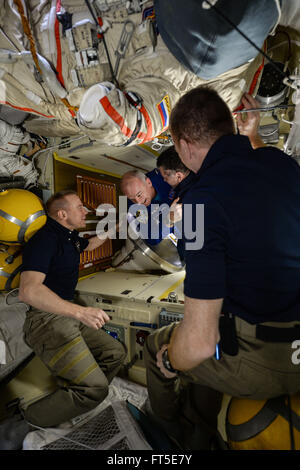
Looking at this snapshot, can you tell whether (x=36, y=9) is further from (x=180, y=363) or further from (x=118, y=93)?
(x=180, y=363)

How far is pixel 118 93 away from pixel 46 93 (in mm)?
636

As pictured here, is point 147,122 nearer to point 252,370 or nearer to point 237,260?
point 237,260

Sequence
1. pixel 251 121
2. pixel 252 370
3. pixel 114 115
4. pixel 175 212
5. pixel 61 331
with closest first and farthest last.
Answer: pixel 252 370 < pixel 114 115 < pixel 251 121 < pixel 61 331 < pixel 175 212

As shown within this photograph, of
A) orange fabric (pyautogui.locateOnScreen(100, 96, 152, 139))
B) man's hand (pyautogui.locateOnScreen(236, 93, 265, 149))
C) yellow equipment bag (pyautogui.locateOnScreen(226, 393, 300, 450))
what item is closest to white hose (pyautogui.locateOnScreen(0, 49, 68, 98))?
orange fabric (pyautogui.locateOnScreen(100, 96, 152, 139))

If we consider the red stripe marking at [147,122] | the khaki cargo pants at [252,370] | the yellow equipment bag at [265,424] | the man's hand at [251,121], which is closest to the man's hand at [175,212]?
the man's hand at [251,121]

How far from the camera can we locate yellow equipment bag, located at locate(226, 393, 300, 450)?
0.93 metres

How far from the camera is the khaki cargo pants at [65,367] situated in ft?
5.51

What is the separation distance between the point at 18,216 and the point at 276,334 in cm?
205

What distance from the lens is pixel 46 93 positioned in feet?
5.00

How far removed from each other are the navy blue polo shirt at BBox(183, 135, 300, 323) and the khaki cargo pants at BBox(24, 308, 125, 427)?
1.40 metres

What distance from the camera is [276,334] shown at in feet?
3.22

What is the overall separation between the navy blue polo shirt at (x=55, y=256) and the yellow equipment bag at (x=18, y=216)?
0.08 meters

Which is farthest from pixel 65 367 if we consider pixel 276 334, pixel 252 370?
pixel 276 334

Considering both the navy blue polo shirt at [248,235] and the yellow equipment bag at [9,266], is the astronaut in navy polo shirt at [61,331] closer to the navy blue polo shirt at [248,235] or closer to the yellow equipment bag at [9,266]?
the yellow equipment bag at [9,266]
